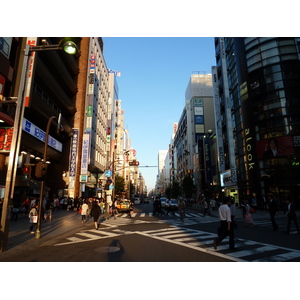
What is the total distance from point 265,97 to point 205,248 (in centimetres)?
3216

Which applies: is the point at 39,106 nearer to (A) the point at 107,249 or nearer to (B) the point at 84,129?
(B) the point at 84,129

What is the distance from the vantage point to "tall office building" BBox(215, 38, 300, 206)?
31.1 meters

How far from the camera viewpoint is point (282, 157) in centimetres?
3134

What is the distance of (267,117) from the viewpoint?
33.4 metres

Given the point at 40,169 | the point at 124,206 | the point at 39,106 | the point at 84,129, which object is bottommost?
the point at 124,206

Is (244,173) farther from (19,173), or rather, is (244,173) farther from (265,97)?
(19,173)

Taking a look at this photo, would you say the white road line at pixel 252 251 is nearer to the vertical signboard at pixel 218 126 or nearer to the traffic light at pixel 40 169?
the traffic light at pixel 40 169

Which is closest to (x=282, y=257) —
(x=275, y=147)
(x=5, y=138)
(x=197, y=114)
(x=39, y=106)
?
(x=5, y=138)

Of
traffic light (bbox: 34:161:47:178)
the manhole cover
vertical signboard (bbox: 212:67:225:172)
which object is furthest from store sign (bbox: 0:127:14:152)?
vertical signboard (bbox: 212:67:225:172)

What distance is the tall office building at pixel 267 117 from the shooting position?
102 ft

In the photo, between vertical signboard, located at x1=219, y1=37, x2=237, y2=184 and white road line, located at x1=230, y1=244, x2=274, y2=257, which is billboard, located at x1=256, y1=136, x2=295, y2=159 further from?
white road line, located at x1=230, y1=244, x2=274, y2=257

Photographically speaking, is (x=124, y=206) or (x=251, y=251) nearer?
(x=251, y=251)

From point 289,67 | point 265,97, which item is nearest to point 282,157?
point 265,97

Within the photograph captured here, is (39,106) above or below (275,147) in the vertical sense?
above
